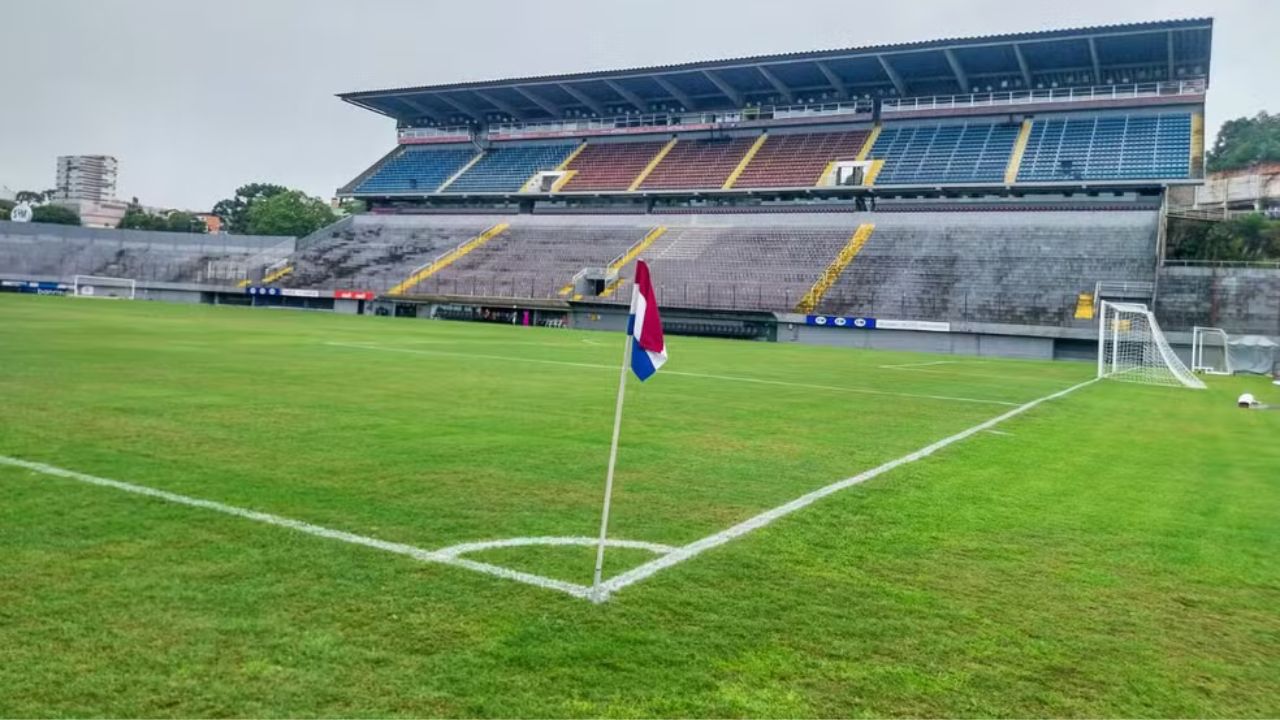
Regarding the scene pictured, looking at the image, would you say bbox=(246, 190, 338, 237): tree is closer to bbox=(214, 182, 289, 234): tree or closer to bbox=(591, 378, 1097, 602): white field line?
bbox=(214, 182, 289, 234): tree

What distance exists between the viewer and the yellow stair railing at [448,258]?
57781 millimetres

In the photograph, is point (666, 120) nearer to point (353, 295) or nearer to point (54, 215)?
point (353, 295)

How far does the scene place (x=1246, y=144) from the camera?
8338cm

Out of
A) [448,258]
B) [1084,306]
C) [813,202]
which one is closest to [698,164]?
[813,202]

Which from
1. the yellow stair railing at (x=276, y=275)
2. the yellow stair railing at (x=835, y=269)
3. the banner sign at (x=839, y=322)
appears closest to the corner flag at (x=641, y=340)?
the banner sign at (x=839, y=322)

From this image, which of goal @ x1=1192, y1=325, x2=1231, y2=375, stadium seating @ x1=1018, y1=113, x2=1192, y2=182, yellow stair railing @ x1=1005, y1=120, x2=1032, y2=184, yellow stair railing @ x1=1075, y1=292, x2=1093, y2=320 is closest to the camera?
goal @ x1=1192, y1=325, x2=1231, y2=375

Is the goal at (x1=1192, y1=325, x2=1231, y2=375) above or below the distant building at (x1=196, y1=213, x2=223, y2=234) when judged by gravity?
below

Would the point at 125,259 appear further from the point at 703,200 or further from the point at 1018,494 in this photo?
the point at 1018,494

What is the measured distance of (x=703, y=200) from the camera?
58000 millimetres

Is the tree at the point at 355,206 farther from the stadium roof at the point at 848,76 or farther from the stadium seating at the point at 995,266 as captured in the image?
the stadium seating at the point at 995,266

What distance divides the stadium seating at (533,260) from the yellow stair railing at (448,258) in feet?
2.10

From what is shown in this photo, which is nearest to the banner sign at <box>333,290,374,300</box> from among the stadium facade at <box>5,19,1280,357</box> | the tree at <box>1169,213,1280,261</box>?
the stadium facade at <box>5,19,1280,357</box>

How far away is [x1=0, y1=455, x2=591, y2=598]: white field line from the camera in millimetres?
4723

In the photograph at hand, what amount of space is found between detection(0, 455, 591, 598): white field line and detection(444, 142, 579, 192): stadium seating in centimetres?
5781
